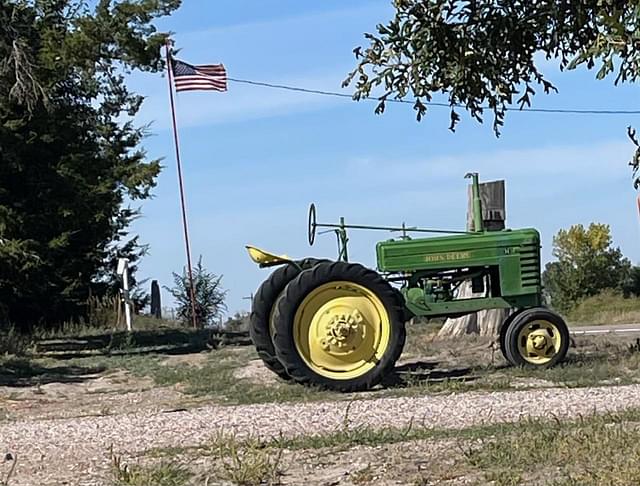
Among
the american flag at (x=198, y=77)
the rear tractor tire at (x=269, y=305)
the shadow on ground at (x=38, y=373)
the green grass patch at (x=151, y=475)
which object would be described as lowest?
the green grass patch at (x=151, y=475)

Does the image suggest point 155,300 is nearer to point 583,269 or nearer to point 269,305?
point 583,269

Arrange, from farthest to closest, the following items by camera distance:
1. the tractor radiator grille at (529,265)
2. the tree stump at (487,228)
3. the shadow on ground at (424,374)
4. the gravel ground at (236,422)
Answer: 1. the tree stump at (487,228)
2. the tractor radiator grille at (529,265)
3. the shadow on ground at (424,374)
4. the gravel ground at (236,422)

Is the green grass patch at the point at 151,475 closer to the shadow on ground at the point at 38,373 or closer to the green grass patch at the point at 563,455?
the green grass patch at the point at 563,455

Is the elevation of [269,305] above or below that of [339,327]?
above

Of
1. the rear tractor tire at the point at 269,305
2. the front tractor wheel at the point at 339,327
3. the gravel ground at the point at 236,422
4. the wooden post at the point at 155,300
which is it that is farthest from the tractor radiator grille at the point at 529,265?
the wooden post at the point at 155,300

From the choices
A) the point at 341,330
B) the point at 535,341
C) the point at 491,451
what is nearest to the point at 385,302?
the point at 341,330

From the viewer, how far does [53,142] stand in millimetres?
22875

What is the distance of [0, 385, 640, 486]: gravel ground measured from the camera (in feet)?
24.6

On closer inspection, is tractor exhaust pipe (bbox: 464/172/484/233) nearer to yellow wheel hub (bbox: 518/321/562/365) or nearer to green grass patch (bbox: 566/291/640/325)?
yellow wheel hub (bbox: 518/321/562/365)

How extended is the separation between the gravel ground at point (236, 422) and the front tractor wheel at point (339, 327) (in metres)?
1.63

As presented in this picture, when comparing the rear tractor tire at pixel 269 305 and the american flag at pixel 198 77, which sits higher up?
the american flag at pixel 198 77

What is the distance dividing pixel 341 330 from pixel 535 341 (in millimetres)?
2582

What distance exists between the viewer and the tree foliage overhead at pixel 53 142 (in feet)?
64.7

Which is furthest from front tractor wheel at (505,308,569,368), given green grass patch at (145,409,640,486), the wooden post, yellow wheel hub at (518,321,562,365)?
the wooden post
